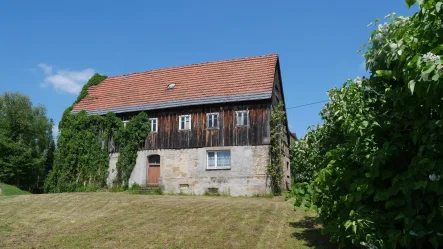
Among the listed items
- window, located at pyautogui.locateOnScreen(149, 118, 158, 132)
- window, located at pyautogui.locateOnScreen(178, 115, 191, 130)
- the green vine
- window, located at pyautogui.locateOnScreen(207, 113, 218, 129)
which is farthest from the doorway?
the green vine

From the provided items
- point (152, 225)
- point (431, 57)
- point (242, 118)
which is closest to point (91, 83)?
point (242, 118)

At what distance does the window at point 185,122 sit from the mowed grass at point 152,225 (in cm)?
721

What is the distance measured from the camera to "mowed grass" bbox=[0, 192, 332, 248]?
29.5 feet

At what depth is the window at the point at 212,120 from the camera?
21.3 m

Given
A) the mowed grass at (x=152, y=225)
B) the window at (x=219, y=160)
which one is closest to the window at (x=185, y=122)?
the window at (x=219, y=160)

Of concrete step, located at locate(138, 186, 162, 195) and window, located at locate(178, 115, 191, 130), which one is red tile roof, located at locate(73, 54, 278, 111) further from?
concrete step, located at locate(138, 186, 162, 195)

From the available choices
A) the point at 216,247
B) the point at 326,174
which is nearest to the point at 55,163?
the point at 216,247

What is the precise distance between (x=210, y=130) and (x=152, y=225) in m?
11.0

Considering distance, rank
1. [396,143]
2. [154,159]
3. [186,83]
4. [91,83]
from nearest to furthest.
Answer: [396,143] < [154,159] < [186,83] < [91,83]

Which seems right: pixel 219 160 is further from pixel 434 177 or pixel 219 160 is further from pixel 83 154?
pixel 434 177

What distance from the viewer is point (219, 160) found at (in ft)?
68.9

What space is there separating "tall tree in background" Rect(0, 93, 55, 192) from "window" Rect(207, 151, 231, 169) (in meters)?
23.6

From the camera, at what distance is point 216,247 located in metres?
8.51

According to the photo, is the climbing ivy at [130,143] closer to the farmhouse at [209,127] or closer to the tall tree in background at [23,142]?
the farmhouse at [209,127]
